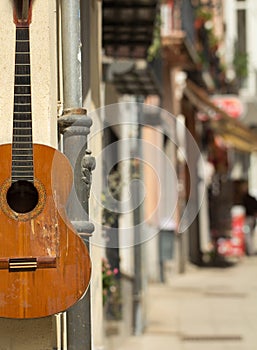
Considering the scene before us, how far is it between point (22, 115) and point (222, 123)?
18.7m

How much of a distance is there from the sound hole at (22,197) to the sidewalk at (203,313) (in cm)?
596

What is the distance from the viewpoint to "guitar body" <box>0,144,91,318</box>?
5.48m

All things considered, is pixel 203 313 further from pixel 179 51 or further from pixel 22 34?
pixel 22 34

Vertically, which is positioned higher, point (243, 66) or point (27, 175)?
point (27, 175)

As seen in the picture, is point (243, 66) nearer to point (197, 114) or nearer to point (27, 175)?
point (197, 114)

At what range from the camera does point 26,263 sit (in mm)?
5512

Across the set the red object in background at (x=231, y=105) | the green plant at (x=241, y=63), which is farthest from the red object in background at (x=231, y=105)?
the green plant at (x=241, y=63)

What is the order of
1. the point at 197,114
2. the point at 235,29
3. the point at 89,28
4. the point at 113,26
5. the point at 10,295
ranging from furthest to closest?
the point at 235,29 < the point at 197,114 < the point at 113,26 < the point at 89,28 < the point at 10,295

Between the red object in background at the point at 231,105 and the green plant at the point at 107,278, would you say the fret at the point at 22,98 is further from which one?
the red object in background at the point at 231,105

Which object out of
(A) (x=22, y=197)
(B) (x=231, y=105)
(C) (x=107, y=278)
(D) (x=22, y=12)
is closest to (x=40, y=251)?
(A) (x=22, y=197)

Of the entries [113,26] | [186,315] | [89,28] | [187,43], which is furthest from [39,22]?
[187,43]

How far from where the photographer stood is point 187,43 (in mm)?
20859

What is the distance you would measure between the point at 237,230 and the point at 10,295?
21829 millimetres

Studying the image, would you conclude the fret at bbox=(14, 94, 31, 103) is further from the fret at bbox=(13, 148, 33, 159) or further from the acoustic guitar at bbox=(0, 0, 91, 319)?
the fret at bbox=(13, 148, 33, 159)
